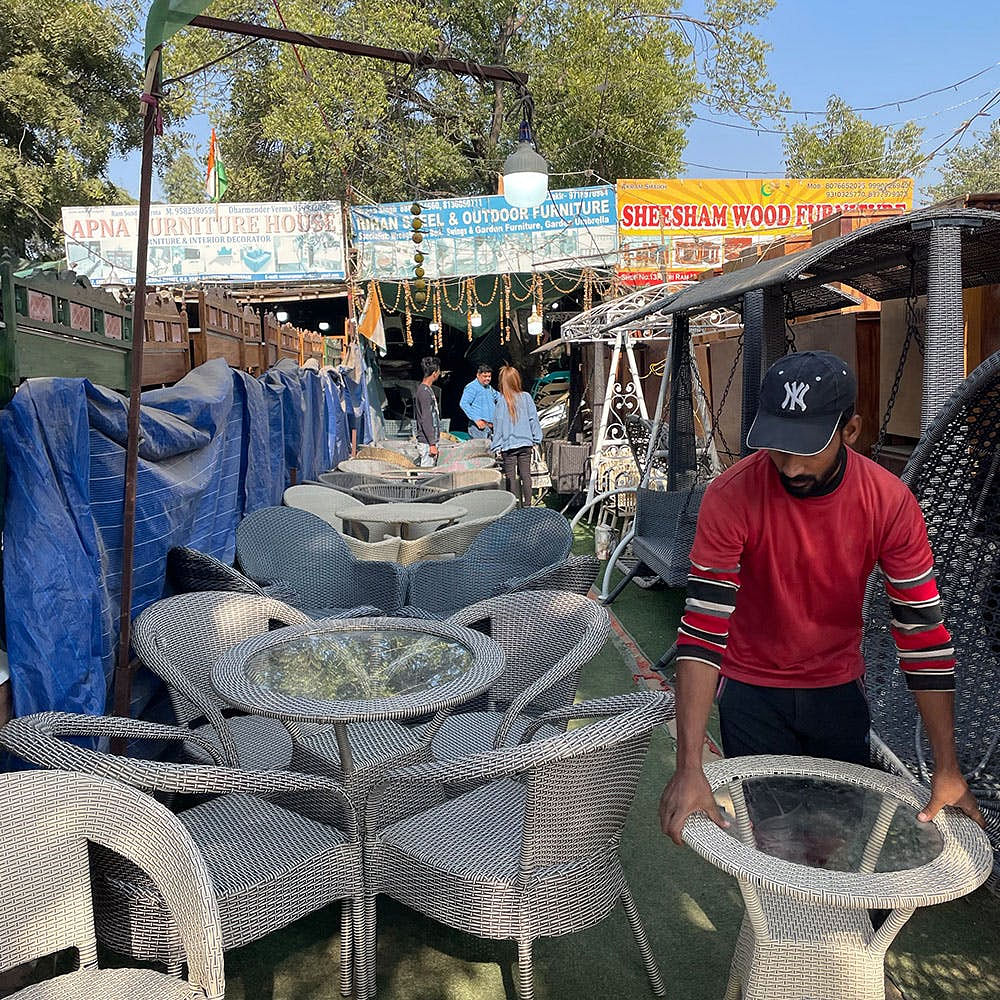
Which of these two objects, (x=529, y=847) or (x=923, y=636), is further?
(x=529, y=847)

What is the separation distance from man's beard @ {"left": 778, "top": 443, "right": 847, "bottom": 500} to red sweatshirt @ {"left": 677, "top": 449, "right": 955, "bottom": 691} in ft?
0.05

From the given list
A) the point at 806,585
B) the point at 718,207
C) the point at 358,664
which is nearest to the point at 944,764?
the point at 806,585

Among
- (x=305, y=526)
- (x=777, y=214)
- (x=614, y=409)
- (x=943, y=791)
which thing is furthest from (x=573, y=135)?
(x=943, y=791)

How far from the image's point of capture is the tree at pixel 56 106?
18844 millimetres

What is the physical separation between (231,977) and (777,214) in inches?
607

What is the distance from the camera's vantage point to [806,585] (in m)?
2.21

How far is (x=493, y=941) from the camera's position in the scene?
2.91 meters

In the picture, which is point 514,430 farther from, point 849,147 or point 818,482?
point 849,147

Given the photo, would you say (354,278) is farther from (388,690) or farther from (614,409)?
(388,690)

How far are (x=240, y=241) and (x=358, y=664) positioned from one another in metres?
11.1

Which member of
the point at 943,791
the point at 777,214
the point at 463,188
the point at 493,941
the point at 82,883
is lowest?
the point at 493,941

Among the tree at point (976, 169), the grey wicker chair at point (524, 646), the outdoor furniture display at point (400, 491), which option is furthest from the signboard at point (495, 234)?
the tree at point (976, 169)

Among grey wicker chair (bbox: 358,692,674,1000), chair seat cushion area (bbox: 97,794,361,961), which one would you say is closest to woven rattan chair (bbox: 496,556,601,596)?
grey wicker chair (bbox: 358,692,674,1000)

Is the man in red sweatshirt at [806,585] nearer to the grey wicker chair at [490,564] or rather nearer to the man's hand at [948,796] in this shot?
the man's hand at [948,796]
